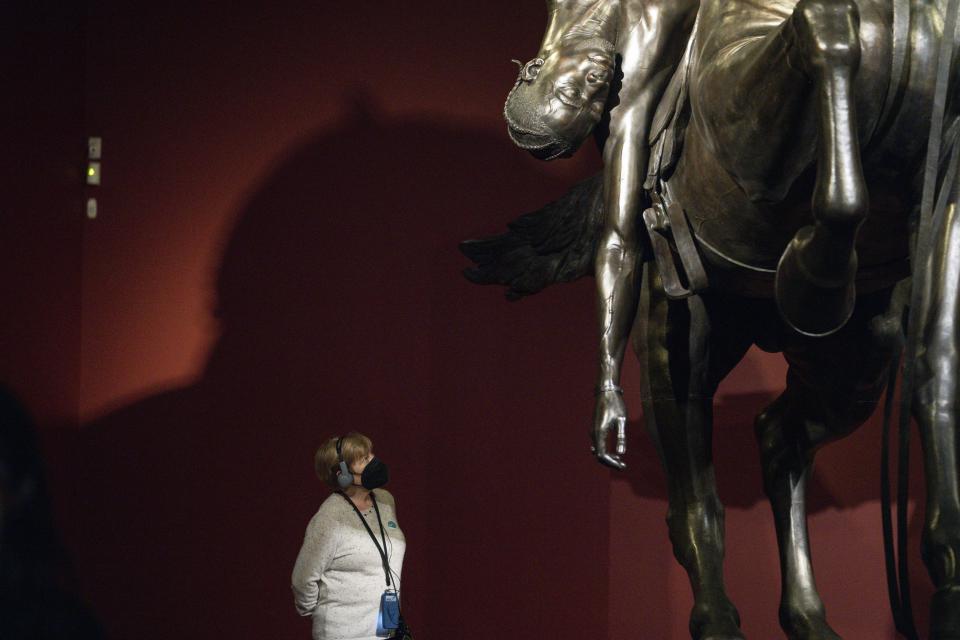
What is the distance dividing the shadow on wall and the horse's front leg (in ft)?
7.81

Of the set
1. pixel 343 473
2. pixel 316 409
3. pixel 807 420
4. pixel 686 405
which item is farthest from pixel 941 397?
pixel 316 409

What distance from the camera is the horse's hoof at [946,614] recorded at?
8.54 feet

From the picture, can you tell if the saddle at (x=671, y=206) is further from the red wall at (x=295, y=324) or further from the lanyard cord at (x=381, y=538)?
the red wall at (x=295, y=324)

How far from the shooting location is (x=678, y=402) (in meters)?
3.61

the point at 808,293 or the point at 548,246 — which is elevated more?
the point at 548,246

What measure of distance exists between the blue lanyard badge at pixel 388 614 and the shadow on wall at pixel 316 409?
40.4 inches

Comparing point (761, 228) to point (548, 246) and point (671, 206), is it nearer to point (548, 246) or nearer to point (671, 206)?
point (671, 206)

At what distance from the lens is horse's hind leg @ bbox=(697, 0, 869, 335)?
8.17 feet

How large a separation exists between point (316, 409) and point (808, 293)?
8.99 ft

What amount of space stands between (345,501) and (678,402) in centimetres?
111

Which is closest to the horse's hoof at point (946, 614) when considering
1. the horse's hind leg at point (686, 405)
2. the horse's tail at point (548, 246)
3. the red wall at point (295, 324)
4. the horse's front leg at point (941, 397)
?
the horse's front leg at point (941, 397)

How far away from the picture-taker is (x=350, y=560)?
407 cm

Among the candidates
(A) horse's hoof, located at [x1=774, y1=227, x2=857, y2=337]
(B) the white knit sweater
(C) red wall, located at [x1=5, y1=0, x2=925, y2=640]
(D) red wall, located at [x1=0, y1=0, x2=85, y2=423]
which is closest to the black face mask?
(B) the white knit sweater

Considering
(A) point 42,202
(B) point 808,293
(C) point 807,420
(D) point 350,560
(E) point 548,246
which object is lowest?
(D) point 350,560
